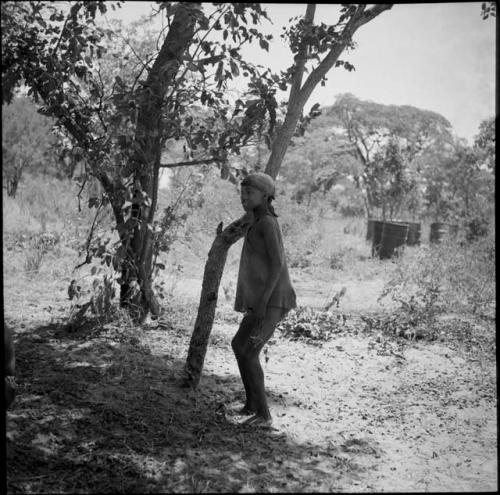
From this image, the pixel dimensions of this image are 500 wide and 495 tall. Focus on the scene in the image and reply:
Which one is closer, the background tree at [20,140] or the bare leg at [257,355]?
the bare leg at [257,355]

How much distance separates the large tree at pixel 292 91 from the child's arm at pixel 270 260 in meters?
0.50

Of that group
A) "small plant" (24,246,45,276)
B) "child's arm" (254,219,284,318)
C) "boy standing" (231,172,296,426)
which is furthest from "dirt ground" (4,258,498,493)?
"small plant" (24,246,45,276)

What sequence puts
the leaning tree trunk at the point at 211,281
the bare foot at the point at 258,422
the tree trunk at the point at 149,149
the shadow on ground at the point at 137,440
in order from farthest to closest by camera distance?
the tree trunk at the point at 149,149, the leaning tree trunk at the point at 211,281, the bare foot at the point at 258,422, the shadow on ground at the point at 137,440

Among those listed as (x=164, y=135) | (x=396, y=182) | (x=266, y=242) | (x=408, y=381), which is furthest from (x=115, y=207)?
(x=396, y=182)

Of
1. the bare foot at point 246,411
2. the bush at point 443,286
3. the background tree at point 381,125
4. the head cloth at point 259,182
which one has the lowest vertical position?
the bare foot at point 246,411

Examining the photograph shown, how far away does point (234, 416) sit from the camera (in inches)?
147

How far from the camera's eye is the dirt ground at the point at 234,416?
2863 millimetres

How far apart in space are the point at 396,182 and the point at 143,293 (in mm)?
12467

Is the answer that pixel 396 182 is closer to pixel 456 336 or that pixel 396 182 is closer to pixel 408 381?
pixel 456 336

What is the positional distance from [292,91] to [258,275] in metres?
1.85

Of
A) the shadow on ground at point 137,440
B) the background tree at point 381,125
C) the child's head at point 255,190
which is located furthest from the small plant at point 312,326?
the background tree at point 381,125

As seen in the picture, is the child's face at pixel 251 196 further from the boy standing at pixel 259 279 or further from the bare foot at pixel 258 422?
the bare foot at pixel 258 422

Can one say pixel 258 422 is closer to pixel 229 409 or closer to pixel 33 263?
pixel 229 409

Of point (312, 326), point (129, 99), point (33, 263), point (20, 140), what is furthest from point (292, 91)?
point (20, 140)
